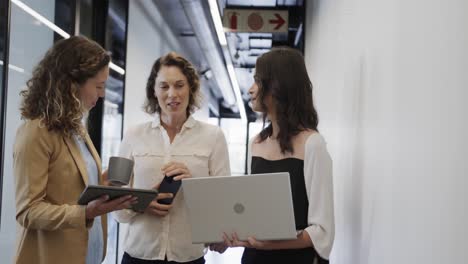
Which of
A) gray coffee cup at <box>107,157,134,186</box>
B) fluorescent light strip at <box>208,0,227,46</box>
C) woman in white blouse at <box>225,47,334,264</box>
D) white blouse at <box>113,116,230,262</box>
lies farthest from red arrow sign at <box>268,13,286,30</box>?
gray coffee cup at <box>107,157,134,186</box>

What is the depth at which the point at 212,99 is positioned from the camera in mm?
14422

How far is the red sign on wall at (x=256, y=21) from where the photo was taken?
221 inches

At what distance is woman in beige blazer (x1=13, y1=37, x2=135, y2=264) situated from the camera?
1587 mm

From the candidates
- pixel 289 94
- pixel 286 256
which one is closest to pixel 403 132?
pixel 289 94

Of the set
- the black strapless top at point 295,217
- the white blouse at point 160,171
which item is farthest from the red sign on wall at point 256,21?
the black strapless top at point 295,217

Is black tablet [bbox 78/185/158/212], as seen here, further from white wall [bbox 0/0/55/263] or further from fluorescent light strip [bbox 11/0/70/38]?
fluorescent light strip [bbox 11/0/70/38]

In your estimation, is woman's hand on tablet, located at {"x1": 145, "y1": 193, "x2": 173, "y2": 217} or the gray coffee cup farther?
woman's hand on tablet, located at {"x1": 145, "y1": 193, "x2": 173, "y2": 217}

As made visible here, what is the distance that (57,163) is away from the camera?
1658mm

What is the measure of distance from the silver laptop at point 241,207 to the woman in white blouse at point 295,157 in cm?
6

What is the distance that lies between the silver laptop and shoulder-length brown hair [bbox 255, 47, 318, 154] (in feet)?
0.81

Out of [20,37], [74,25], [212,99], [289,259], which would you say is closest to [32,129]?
[289,259]

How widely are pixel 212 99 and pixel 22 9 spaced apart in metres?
11.4

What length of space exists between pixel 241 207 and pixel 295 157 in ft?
0.94

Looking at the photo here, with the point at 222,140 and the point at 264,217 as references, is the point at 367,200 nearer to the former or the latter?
the point at 264,217
